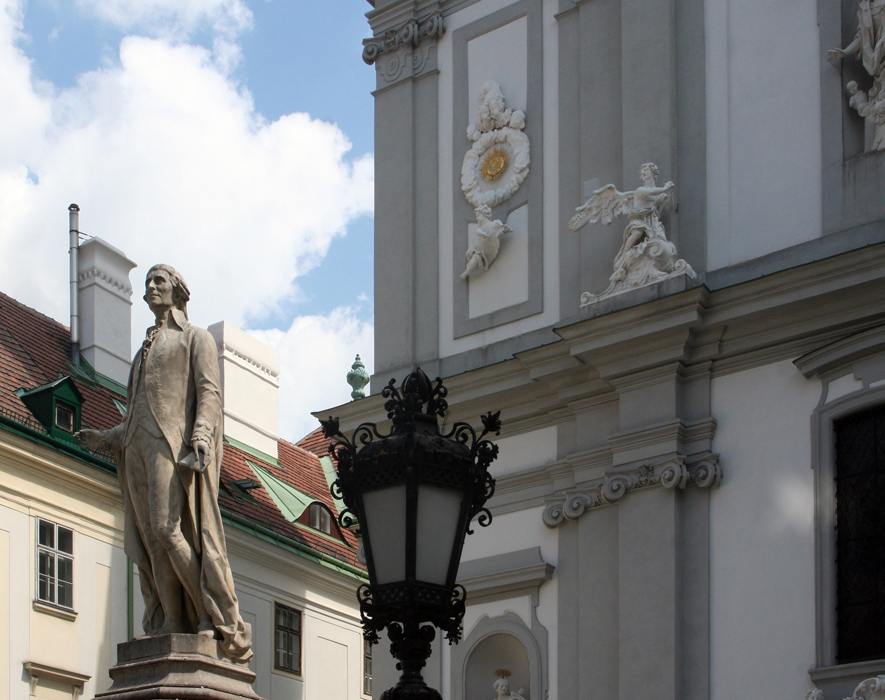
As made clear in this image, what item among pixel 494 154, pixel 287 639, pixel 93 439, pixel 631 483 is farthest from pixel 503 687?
pixel 287 639

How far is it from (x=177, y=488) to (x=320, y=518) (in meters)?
18.6

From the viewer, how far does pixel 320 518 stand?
26531mm

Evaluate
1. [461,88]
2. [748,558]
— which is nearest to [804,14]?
[461,88]

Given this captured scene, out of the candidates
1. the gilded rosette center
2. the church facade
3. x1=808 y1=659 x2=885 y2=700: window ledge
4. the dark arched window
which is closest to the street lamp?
x1=808 y1=659 x2=885 y2=700: window ledge

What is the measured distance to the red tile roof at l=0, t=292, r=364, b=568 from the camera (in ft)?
72.2

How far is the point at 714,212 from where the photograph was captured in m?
16.2

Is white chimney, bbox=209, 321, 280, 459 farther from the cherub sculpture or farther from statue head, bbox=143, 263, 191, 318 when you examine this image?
statue head, bbox=143, 263, 191, 318

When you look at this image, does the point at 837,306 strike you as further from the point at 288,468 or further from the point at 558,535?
the point at 288,468

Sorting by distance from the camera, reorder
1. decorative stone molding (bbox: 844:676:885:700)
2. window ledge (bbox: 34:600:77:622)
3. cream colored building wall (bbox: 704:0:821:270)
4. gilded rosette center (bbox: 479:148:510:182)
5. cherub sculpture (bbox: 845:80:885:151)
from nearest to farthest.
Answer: decorative stone molding (bbox: 844:676:885:700) < cherub sculpture (bbox: 845:80:885:151) < cream colored building wall (bbox: 704:0:821:270) < gilded rosette center (bbox: 479:148:510:182) < window ledge (bbox: 34:600:77:622)

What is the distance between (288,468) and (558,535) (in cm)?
1270

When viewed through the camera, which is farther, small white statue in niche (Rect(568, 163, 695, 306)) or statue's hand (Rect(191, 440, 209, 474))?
small white statue in niche (Rect(568, 163, 695, 306))

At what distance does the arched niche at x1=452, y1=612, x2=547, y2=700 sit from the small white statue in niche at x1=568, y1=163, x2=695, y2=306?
345 centimetres

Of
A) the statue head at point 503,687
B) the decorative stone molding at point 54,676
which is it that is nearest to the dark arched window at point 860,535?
the statue head at point 503,687

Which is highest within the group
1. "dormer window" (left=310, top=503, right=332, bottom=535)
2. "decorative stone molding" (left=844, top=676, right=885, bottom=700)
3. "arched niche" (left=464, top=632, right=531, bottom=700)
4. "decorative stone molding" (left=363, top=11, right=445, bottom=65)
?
"decorative stone molding" (left=363, top=11, right=445, bottom=65)
